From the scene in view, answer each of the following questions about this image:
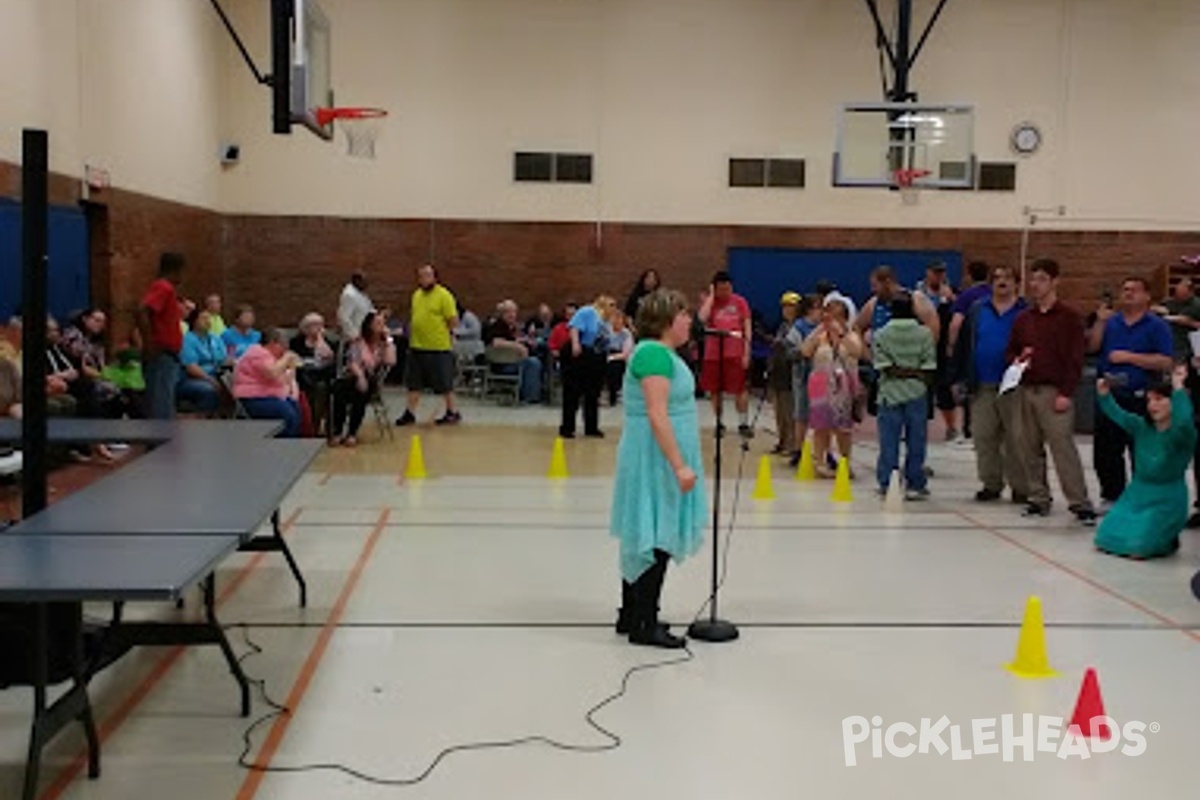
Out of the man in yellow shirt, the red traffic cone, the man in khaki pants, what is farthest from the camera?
the man in yellow shirt

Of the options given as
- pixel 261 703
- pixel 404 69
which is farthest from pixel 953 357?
pixel 404 69

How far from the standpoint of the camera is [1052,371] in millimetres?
7719

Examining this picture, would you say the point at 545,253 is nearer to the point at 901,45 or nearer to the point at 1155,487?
the point at 901,45

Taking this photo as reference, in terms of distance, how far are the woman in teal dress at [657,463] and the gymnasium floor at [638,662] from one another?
18.2 inches

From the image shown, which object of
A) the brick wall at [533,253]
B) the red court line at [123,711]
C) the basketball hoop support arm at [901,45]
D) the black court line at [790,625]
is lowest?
the red court line at [123,711]

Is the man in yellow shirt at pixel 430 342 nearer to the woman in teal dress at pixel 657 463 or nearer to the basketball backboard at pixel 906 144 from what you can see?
the basketball backboard at pixel 906 144

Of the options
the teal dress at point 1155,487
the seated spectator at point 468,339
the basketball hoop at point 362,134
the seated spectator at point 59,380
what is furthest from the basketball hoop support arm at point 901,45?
the seated spectator at point 59,380

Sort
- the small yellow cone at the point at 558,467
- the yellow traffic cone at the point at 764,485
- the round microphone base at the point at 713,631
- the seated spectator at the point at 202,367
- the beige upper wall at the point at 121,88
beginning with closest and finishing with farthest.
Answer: the round microphone base at the point at 713,631, the yellow traffic cone at the point at 764,485, the small yellow cone at the point at 558,467, the beige upper wall at the point at 121,88, the seated spectator at the point at 202,367

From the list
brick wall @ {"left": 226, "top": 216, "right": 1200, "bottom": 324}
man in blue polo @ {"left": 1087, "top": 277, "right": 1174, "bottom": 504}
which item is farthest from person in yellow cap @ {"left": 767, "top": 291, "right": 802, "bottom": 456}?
brick wall @ {"left": 226, "top": 216, "right": 1200, "bottom": 324}

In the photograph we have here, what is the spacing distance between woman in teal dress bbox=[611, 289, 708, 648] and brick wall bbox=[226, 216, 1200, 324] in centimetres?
1274

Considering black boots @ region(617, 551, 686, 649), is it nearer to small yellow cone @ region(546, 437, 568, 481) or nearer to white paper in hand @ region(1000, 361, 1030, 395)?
white paper in hand @ region(1000, 361, 1030, 395)

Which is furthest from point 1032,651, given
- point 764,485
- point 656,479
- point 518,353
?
point 518,353

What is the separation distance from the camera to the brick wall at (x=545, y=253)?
17.1 metres

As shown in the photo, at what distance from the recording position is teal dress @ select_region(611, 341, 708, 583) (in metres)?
4.75
